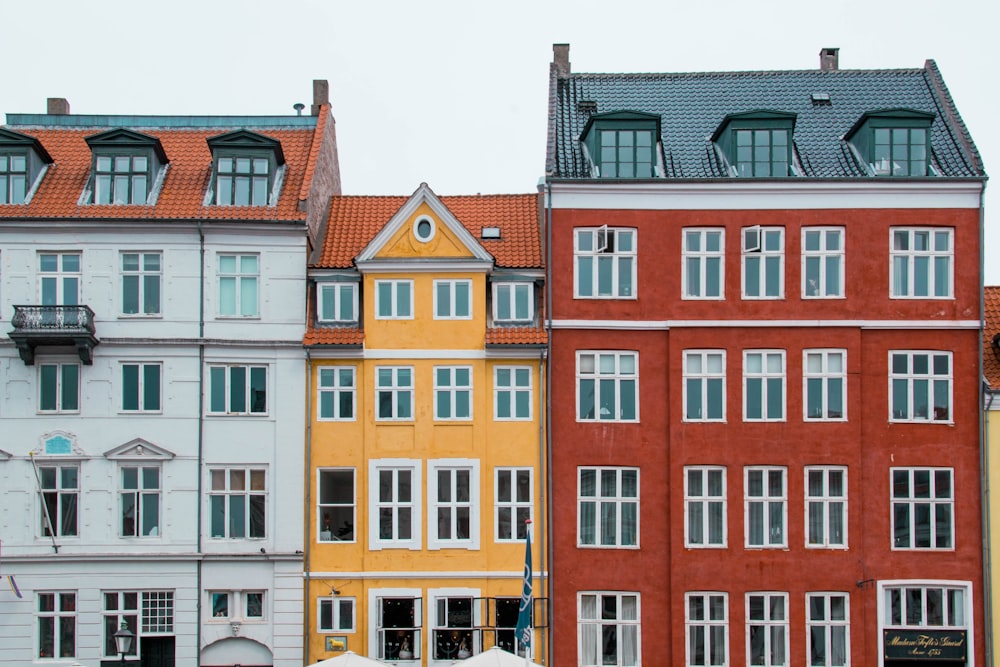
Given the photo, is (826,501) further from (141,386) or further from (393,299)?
(141,386)

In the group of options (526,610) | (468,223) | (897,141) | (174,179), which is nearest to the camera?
(526,610)

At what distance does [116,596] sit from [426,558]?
313 inches

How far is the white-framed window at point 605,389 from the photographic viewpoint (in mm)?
32219

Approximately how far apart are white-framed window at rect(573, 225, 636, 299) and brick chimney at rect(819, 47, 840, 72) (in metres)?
10.6

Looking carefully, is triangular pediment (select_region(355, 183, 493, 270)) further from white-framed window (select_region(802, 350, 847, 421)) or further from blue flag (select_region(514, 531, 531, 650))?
white-framed window (select_region(802, 350, 847, 421))

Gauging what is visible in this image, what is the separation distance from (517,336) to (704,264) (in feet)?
17.3

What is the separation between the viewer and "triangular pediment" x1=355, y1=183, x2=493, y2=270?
32594 millimetres

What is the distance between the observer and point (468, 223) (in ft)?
115

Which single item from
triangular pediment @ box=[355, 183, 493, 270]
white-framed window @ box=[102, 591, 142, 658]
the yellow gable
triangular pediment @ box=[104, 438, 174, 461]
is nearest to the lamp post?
white-framed window @ box=[102, 591, 142, 658]

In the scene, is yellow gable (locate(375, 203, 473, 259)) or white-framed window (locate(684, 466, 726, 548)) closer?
white-framed window (locate(684, 466, 726, 548))

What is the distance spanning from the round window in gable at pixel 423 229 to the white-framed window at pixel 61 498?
10640 millimetres

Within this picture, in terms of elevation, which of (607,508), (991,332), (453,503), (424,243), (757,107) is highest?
(757,107)

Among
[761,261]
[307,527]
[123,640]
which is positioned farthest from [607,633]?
[123,640]

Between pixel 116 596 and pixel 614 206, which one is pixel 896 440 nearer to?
pixel 614 206
